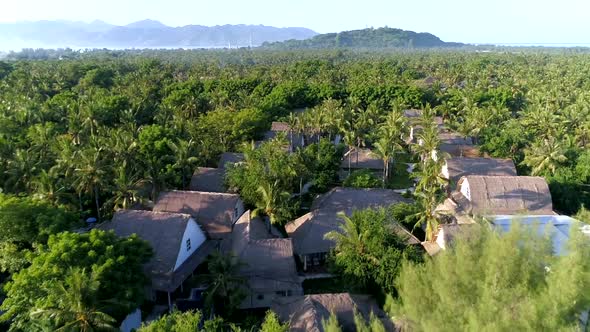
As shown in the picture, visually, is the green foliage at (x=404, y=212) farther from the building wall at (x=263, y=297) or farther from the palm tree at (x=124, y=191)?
the palm tree at (x=124, y=191)

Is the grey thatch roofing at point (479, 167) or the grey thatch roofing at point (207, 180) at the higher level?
the grey thatch roofing at point (479, 167)

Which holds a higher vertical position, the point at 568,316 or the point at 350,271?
the point at 568,316

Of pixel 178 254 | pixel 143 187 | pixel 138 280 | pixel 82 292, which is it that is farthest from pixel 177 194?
pixel 82 292

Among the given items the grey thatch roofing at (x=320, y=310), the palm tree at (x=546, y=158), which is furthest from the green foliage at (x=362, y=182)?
the grey thatch roofing at (x=320, y=310)

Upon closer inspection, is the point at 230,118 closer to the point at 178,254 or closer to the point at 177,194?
the point at 177,194

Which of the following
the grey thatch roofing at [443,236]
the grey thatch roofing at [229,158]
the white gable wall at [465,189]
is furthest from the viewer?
the grey thatch roofing at [229,158]

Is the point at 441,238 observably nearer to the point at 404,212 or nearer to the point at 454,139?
the point at 404,212

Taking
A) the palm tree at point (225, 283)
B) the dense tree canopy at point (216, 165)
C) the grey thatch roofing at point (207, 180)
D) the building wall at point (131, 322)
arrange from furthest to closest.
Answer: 1. the grey thatch roofing at point (207, 180)
2. the palm tree at point (225, 283)
3. the building wall at point (131, 322)
4. the dense tree canopy at point (216, 165)
